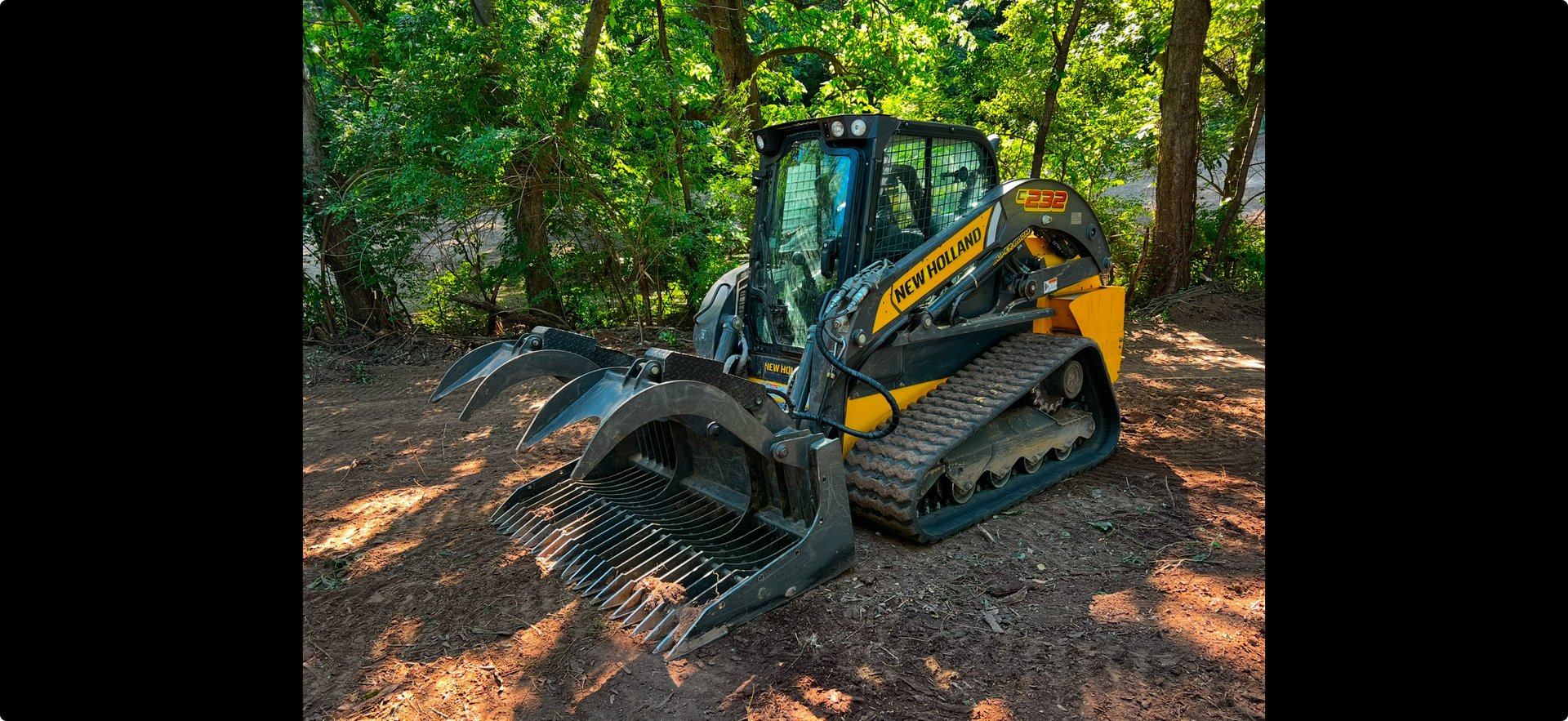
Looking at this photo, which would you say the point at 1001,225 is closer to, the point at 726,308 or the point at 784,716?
the point at 726,308

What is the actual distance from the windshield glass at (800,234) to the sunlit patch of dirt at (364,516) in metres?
2.15

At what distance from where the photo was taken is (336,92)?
877cm

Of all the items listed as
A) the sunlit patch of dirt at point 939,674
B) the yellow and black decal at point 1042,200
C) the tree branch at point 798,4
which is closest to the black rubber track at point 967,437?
the yellow and black decal at point 1042,200

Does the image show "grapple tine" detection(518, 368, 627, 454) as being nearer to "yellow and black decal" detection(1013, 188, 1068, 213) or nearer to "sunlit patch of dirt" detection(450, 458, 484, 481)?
"sunlit patch of dirt" detection(450, 458, 484, 481)

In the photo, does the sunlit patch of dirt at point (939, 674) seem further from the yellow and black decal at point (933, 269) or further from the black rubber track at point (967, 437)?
the yellow and black decal at point (933, 269)

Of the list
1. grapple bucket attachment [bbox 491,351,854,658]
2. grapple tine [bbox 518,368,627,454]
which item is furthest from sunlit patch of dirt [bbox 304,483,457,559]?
grapple tine [bbox 518,368,627,454]

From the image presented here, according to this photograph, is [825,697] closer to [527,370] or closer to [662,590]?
[662,590]

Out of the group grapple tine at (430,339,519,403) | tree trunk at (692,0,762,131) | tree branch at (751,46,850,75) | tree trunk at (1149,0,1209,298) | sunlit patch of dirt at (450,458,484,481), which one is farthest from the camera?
tree branch at (751,46,850,75)

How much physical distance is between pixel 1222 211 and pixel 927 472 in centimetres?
991

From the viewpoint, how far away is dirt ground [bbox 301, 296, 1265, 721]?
269cm

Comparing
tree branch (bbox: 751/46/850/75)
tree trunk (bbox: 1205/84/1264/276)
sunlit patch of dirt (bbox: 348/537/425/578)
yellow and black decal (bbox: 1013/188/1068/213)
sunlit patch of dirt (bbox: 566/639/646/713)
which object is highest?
tree branch (bbox: 751/46/850/75)

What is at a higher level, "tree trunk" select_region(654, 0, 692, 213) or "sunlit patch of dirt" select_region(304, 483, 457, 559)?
"tree trunk" select_region(654, 0, 692, 213)

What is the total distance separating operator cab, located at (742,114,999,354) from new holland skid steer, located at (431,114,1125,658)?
0.04 ft

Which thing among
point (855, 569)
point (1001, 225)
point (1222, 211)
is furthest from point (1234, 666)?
point (1222, 211)
